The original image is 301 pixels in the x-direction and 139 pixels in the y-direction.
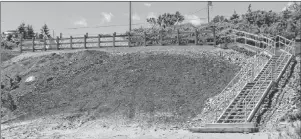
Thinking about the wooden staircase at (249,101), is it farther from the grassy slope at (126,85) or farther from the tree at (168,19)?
the tree at (168,19)

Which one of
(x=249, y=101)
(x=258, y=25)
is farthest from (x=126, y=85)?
(x=258, y=25)

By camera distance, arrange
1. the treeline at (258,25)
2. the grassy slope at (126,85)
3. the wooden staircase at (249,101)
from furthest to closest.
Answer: the treeline at (258,25) < the grassy slope at (126,85) < the wooden staircase at (249,101)

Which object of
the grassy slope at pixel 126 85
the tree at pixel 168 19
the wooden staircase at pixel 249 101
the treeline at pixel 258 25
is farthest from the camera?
the tree at pixel 168 19

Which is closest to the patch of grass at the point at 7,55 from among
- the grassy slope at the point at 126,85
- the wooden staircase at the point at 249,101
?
the grassy slope at the point at 126,85

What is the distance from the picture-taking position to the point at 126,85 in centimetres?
2091

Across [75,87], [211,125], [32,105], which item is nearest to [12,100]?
[32,105]

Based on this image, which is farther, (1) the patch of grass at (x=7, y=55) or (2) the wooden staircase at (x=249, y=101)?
(1) the patch of grass at (x=7, y=55)

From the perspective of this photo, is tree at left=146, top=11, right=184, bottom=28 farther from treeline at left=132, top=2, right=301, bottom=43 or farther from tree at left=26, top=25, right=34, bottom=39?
tree at left=26, top=25, right=34, bottom=39

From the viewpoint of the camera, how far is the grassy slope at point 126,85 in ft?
61.3

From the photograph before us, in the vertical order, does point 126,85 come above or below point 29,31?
below

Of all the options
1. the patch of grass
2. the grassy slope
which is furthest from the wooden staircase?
the patch of grass

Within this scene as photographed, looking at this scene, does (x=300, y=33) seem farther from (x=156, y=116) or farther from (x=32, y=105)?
(x=32, y=105)

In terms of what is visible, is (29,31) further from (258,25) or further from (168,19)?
(258,25)

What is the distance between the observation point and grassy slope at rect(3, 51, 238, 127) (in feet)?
61.3
